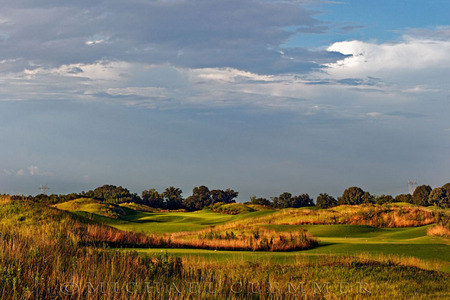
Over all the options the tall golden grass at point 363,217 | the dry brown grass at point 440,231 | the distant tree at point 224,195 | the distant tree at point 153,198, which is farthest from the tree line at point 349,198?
the dry brown grass at point 440,231

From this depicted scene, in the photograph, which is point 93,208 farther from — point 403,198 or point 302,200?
point 403,198

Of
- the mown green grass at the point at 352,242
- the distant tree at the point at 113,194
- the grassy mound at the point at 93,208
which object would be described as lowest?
the mown green grass at the point at 352,242

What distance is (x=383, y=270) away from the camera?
13.2 metres

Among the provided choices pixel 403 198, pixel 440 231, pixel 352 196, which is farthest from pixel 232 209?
pixel 440 231

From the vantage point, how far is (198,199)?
82.6 metres

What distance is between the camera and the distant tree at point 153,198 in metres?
78.4

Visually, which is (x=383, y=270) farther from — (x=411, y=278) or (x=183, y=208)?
(x=183, y=208)

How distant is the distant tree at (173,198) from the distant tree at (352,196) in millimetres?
27319

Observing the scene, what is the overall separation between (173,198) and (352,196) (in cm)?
3054

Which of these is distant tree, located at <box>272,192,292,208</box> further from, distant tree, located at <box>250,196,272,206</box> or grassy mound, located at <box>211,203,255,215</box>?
grassy mound, located at <box>211,203,255,215</box>

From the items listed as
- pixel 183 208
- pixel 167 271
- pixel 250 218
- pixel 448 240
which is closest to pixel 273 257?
pixel 167 271

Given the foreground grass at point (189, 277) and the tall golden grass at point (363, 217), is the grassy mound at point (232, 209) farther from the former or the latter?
the foreground grass at point (189, 277)

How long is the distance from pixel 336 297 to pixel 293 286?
1146mm

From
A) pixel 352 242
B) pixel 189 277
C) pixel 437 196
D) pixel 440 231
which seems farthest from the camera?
pixel 437 196
